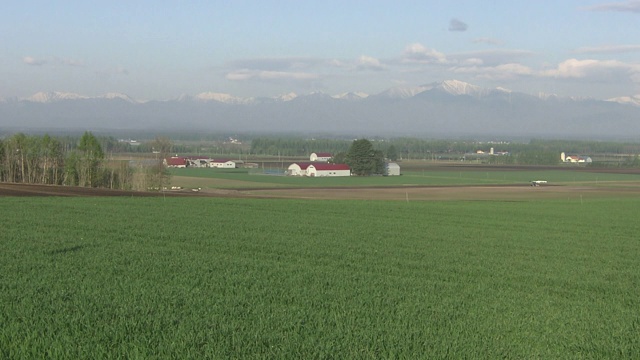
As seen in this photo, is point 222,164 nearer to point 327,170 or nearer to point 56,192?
point 327,170

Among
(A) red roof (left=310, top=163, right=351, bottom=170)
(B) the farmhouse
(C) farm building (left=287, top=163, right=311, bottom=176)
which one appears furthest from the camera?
(C) farm building (left=287, top=163, right=311, bottom=176)

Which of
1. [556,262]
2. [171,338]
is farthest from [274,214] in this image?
[171,338]

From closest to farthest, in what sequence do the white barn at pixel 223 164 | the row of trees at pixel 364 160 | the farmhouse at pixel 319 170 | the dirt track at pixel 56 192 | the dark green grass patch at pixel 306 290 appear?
the dark green grass patch at pixel 306 290
the dirt track at pixel 56 192
the farmhouse at pixel 319 170
the row of trees at pixel 364 160
the white barn at pixel 223 164

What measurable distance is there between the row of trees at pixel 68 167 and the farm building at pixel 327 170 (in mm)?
38272

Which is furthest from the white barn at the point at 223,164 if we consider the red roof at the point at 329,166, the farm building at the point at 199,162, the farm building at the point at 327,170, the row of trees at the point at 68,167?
the row of trees at the point at 68,167

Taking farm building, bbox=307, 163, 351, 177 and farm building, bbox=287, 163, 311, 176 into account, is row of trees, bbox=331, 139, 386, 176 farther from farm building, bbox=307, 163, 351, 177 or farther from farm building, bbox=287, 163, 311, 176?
farm building, bbox=287, 163, 311, 176

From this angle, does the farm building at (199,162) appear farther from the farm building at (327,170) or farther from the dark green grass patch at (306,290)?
the dark green grass patch at (306,290)

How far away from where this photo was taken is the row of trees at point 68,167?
251ft

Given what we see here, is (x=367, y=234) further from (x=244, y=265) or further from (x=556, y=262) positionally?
(x=244, y=265)

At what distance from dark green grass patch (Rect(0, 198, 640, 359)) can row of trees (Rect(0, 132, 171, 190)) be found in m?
46.8

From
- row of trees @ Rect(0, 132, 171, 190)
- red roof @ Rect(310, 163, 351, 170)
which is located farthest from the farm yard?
red roof @ Rect(310, 163, 351, 170)

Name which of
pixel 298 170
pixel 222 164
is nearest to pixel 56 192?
pixel 298 170

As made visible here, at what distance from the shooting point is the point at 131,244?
73.4 feet

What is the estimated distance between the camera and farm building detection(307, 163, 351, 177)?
388 feet
